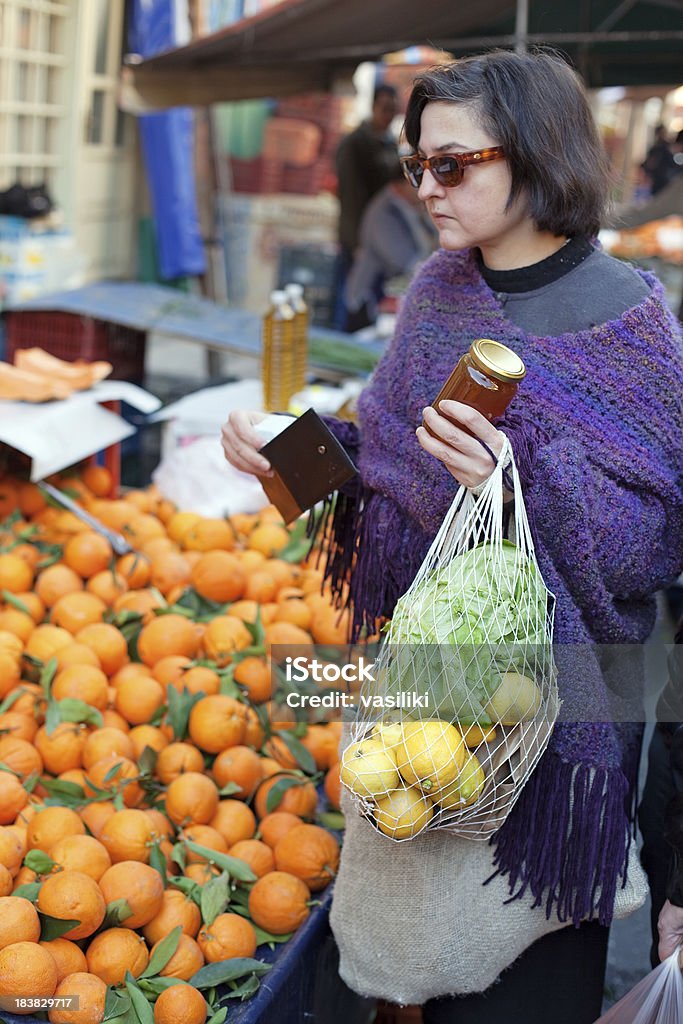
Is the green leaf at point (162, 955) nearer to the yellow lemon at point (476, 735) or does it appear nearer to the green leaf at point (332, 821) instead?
the green leaf at point (332, 821)

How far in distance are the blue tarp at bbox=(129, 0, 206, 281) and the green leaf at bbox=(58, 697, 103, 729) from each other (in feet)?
19.0

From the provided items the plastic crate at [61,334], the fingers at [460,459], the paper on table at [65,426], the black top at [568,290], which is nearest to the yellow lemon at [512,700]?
the fingers at [460,459]

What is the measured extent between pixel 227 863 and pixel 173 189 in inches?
247

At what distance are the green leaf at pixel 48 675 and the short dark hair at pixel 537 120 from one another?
143 centimetres

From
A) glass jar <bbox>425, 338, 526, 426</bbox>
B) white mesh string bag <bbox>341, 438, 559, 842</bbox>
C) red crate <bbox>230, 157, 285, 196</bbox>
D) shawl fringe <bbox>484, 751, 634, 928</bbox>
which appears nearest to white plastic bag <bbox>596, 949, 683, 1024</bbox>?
shawl fringe <bbox>484, 751, 634, 928</bbox>

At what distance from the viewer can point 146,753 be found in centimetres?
226

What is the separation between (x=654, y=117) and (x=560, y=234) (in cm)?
1744

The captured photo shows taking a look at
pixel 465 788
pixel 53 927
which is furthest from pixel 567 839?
pixel 53 927

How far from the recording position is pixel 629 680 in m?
1.80

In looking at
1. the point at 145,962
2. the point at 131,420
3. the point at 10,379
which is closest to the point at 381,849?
the point at 145,962

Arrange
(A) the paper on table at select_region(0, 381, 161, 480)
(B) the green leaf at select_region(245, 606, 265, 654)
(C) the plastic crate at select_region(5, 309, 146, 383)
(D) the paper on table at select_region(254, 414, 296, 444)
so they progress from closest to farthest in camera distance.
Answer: (D) the paper on table at select_region(254, 414, 296, 444) < (B) the green leaf at select_region(245, 606, 265, 654) < (A) the paper on table at select_region(0, 381, 161, 480) < (C) the plastic crate at select_region(5, 309, 146, 383)

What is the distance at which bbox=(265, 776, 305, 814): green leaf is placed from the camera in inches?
89.3

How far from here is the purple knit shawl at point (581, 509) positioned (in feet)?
5.30

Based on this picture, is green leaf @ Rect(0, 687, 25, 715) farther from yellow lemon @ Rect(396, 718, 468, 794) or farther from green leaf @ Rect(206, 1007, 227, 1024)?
yellow lemon @ Rect(396, 718, 468, 794)
